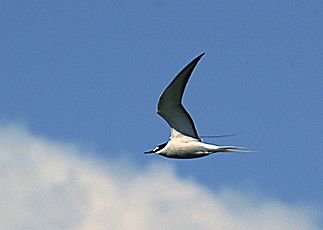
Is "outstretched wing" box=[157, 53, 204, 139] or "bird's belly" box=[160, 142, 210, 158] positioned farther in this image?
"bird's belly" box=[160, 142, 210, 158]

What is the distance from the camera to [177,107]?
2273 cm

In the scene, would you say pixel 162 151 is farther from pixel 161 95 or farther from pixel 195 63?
pixel 195 63

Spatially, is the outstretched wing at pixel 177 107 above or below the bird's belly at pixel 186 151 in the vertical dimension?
above

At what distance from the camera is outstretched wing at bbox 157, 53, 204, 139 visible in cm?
2152

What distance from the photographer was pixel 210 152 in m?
22.4

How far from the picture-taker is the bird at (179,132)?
22.2 meters

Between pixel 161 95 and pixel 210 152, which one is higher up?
pixel 161 95

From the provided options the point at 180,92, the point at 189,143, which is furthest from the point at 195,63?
the point at 189,143

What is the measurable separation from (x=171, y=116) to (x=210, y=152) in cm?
154

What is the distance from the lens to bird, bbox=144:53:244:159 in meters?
22.2

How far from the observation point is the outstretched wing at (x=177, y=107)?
21516 millimetres

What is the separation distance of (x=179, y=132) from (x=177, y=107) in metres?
Result: 0.96

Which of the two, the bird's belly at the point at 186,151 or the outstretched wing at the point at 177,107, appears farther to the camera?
the bird's belly at the point at 186,151

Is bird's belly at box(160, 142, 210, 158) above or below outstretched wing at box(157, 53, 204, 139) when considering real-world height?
below
